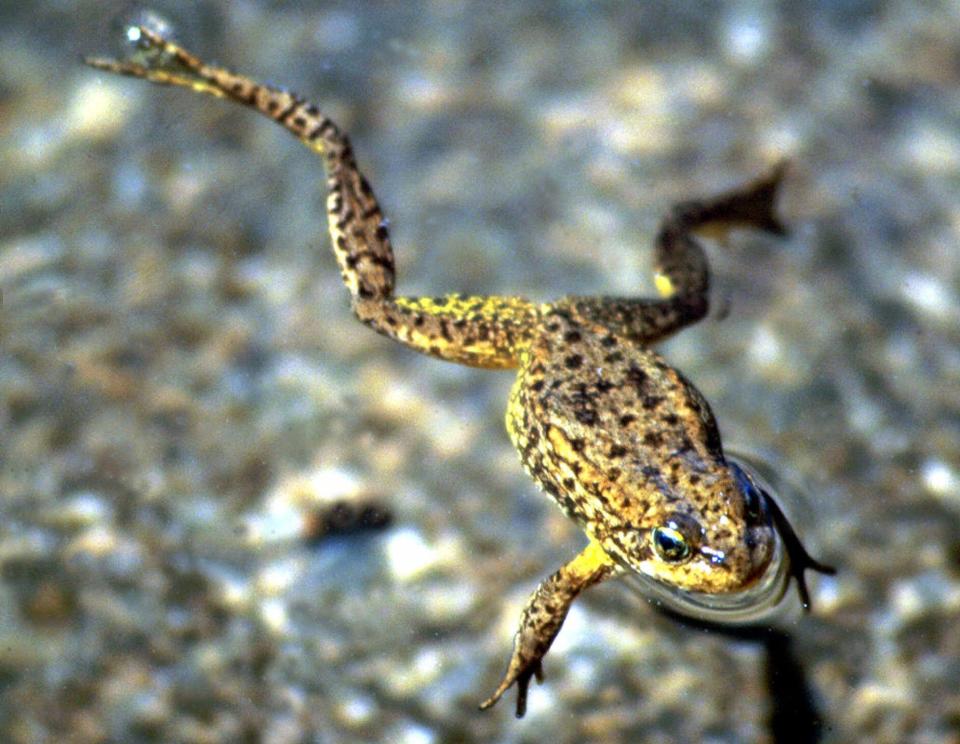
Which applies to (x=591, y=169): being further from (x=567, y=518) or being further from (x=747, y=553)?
(x=747, y=553)

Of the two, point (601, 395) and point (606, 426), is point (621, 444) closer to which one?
point (606, 426)

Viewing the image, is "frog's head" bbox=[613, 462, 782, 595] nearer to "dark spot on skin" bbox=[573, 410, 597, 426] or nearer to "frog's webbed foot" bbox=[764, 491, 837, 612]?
"dark spot on skin" bbox=[573, 410, 597, 426]

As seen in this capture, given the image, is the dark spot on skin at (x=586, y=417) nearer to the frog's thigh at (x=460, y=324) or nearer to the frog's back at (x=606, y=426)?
the frog's back at (x=606, y=426)

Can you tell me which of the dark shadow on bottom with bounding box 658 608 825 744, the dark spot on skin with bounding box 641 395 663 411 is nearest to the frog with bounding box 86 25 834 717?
the dark spot on skin with bounding box 641 395 663 411

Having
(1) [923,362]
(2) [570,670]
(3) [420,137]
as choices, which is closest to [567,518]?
(2) [570,670]

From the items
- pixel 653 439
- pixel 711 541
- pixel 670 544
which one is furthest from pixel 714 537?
pixel 653 439

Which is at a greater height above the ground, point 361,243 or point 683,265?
point 361,243

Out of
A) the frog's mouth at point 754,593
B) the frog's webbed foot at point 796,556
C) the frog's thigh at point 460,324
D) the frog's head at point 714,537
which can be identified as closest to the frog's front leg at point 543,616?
the frog's mouth at point 754,593
